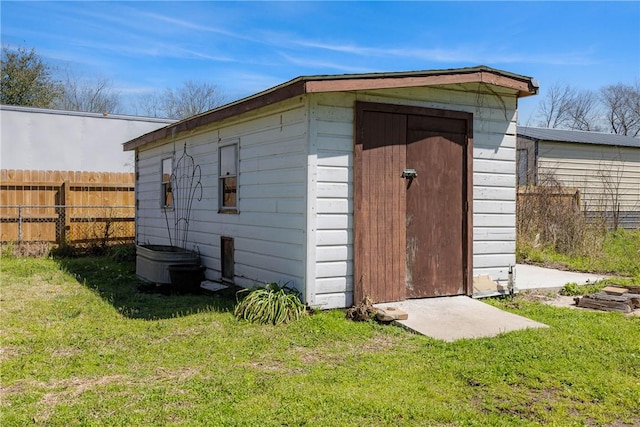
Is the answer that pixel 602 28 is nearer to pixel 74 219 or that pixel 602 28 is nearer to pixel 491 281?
pixel 491 281

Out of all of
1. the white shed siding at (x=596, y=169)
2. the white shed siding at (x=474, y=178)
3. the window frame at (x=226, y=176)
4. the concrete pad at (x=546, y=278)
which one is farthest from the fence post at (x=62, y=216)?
the white shed siding at (x=596, y=169)

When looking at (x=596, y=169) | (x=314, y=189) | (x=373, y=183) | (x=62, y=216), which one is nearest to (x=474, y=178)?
(x=373, y=183)

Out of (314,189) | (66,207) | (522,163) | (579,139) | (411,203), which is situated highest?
(579,139)

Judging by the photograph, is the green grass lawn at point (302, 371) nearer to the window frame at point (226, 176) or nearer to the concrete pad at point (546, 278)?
the concrete pad at point (546, 278)

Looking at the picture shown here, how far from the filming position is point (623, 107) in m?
40.7

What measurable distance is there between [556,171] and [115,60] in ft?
53.9

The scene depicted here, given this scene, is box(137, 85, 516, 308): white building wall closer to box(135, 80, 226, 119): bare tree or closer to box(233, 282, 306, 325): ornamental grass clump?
box(233, 282, 306, 325): ornamental grass clump

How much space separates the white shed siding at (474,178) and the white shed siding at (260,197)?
248mm

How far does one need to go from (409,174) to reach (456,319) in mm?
1855

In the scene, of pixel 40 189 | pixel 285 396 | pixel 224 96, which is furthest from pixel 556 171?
pixel 224 96

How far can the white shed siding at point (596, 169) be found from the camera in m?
18.7

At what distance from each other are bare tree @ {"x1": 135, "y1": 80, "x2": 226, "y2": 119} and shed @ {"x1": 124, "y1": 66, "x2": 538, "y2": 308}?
2803 cm

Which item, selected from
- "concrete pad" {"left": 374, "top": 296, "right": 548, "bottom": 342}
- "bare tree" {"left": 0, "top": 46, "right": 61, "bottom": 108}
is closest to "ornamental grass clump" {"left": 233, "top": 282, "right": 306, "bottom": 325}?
"concrete pad" {"left": 374, "top": 296, "right": 548, "bottom": 342}

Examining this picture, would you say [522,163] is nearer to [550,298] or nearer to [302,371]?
[550,298]
